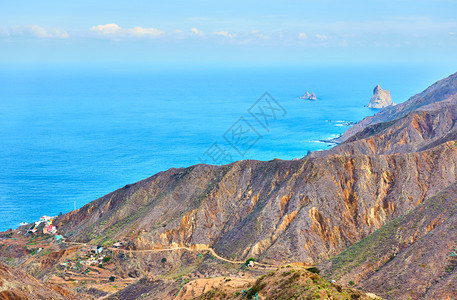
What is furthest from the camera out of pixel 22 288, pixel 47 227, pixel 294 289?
pixel 47 227

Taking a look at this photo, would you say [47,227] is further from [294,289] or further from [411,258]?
[411,258]

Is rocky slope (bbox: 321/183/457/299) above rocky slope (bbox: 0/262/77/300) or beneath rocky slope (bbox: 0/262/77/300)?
beneath

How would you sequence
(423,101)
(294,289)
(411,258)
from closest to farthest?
(294,289), (411,258), (423,101)

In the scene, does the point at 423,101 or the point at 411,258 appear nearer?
the point at 411,258

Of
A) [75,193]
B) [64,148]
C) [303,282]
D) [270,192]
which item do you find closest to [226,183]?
[270,192]

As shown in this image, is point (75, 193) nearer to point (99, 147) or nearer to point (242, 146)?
point (99, 147)

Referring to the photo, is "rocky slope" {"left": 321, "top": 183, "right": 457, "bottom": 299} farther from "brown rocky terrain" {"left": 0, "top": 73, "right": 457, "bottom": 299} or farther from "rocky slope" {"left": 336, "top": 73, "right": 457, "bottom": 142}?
"rocky slope" {"left": 336, "top": 73, "right": 457, "bottom": 142}

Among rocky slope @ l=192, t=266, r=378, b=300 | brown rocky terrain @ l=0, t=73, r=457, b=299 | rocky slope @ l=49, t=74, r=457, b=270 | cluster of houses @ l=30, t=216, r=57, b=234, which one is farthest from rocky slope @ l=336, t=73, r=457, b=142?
rocky slope @ l=192, t=266, r=378, b=300

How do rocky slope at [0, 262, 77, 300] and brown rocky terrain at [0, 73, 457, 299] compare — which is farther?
brown rocky terrain at [0, 73, 457, 299]

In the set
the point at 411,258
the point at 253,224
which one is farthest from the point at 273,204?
the point at 411,258
